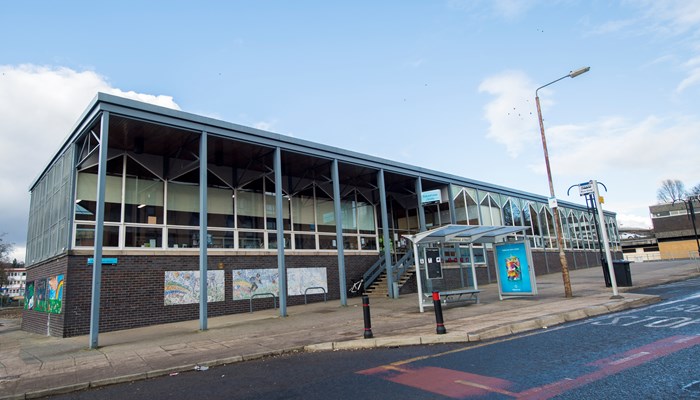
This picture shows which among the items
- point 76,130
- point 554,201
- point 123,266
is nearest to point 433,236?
point 554,201

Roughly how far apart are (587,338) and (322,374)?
4.71 metres

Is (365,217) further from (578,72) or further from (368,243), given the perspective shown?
(578,72)

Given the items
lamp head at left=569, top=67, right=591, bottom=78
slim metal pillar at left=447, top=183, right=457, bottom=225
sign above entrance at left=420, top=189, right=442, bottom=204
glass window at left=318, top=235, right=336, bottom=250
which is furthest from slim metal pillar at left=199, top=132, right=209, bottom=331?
slim metal pillar at left=447, top=183, right=457, bottom=225

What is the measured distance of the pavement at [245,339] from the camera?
272 inches

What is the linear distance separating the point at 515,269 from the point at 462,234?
85.5 inches

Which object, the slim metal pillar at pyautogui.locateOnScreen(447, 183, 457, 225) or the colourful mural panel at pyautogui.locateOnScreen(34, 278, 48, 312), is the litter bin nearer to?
the slim metal pillar at pyautogui.locateOnScreen(447, 183, 457, 225)

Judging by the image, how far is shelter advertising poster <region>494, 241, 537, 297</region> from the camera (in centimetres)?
1366

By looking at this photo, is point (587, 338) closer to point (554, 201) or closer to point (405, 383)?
point (405, 383)

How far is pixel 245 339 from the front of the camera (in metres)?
9.47

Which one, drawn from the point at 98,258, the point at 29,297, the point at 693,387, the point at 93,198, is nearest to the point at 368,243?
the point at 93,198

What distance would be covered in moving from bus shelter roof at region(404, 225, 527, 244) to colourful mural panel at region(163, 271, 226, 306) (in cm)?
757

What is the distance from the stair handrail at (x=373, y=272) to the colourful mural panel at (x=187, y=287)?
7169 millimetres

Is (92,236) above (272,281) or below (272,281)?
above

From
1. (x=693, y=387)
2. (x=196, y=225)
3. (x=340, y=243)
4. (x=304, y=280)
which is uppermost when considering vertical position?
(x=196, y=225)
